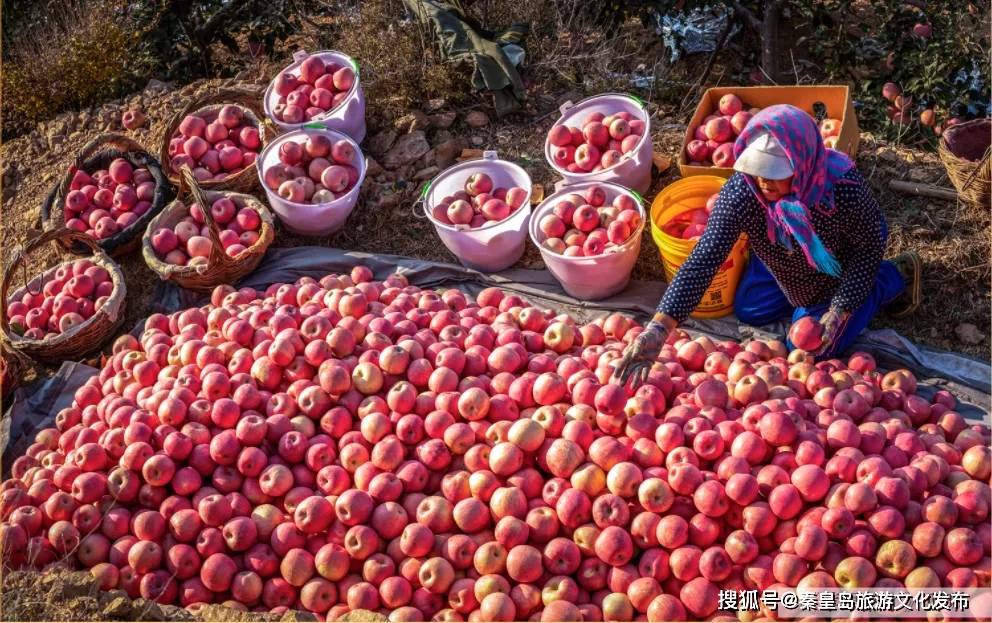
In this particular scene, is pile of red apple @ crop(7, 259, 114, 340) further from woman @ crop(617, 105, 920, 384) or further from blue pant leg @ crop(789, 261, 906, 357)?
blue pant leg @ crop(789, 261, 906, 357)

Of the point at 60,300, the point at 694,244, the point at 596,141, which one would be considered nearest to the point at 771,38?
the point at 596,141

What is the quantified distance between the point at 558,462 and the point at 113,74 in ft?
18.1

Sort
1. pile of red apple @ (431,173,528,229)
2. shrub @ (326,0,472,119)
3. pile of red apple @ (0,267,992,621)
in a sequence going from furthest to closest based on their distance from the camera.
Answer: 1. shrub @ (326,0,472,119)
2. pile of red apple @ (431,173,528,229)
3. pile of red apple @ (0,267,992,621)

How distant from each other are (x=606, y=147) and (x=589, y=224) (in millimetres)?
724

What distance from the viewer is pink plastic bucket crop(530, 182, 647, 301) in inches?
182

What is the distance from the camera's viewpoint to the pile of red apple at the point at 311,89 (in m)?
5.78

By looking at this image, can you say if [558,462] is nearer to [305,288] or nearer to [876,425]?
[876,425]

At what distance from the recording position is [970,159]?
195 inches

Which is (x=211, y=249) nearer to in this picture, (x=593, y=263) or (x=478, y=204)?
(x=478, y=204)

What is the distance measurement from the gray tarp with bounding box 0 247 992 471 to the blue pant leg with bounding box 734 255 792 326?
6 cm

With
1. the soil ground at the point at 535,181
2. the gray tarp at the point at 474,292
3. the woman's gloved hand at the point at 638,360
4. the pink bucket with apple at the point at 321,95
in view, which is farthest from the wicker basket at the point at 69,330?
the woman's gloved hand at the point at 638,360

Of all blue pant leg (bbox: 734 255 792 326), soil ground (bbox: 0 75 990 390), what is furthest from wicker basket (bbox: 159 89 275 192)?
blue pant leg (bbox: 734 255 792 326)

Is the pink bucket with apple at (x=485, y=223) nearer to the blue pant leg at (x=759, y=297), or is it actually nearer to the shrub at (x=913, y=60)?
the blue pant leg at (x=759, y=297)

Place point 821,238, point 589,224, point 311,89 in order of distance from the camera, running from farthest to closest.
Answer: point 311,89
point 589,224
point 821,238
